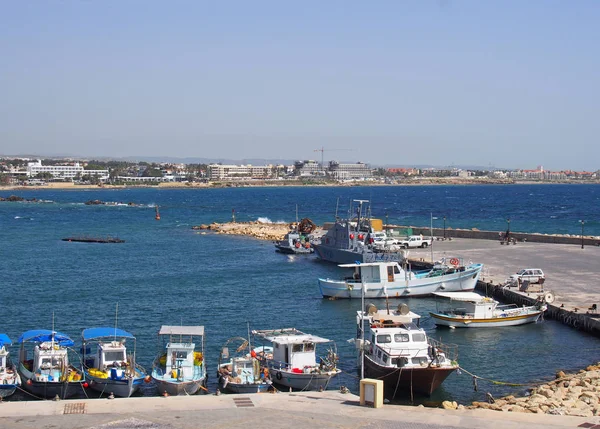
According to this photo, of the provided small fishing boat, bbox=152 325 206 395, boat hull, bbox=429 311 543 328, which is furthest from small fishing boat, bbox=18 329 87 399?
boat hull, bbox=429 311 543 328

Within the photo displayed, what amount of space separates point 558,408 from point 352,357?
1163cm

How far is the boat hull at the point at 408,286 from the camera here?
166 ft

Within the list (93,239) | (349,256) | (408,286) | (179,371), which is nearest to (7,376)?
(179,371)

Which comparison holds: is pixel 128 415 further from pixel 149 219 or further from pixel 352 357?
pixel 149 219

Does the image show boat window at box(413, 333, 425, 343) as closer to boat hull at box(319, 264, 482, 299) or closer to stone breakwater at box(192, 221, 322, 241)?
boat hull at box(319, 264, 482, 299)

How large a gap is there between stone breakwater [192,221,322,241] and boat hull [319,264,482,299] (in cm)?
4228

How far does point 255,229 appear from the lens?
10612 centimetres

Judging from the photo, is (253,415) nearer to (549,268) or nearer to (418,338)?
(418,338)

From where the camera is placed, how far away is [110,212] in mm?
152250

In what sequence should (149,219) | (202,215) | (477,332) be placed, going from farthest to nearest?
(202,215), (149,219), (477,332)

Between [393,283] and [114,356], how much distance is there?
77.8 ft

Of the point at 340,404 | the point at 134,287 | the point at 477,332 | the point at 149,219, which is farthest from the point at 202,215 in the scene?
the point at 340,404

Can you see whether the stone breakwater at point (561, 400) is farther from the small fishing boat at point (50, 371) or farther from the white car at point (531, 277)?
the white car at point (531, 277)

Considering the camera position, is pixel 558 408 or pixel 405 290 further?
pixel 405 290
